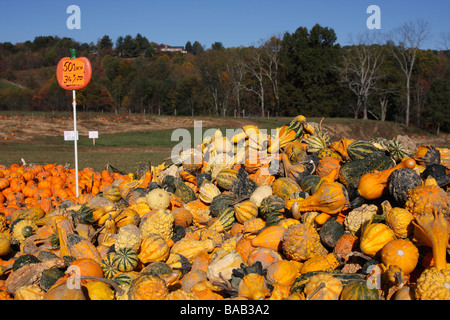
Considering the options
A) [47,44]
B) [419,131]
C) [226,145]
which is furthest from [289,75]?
[47,44]

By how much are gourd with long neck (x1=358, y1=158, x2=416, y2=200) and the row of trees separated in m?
43.0

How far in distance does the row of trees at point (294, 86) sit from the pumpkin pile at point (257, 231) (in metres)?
42.6

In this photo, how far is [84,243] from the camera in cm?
372

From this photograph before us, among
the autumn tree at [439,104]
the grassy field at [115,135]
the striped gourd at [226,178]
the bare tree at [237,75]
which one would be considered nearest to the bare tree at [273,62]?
the bare tree at [237,75]

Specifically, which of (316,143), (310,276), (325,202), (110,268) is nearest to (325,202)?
(325,202)

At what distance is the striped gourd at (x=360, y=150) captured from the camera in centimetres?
461

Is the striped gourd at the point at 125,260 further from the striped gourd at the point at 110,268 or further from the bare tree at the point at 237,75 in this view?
the bare tree at the point at 237,75

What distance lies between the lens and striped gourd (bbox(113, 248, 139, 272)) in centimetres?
337

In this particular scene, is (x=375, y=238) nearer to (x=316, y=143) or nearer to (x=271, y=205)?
(x=271, y=205)

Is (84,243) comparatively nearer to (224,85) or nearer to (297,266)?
(297,266)

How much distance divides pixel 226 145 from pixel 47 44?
107005mm

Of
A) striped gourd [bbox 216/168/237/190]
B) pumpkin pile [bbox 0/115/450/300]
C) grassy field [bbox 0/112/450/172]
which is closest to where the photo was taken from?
pumpkin pile [bbox 0/115/450/300]

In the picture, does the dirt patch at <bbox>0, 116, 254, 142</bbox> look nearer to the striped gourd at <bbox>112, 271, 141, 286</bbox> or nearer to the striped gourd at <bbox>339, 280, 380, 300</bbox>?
the striped gourd at <bbox>112, 271, 141, 286</bbox>

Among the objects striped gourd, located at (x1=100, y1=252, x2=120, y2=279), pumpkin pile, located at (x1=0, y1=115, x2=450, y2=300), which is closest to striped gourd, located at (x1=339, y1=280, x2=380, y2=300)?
pumpkin pile, located at (x1=0, y1=115, x2=450, y2=300)
